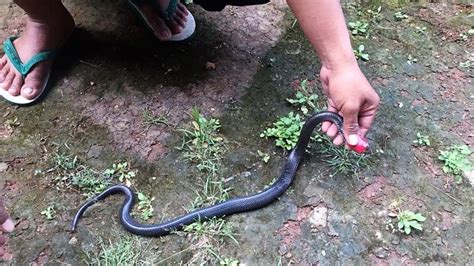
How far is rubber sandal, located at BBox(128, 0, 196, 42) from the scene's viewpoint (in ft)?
9.64

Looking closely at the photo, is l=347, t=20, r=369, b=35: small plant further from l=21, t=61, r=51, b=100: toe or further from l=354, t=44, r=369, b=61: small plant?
l=21, t=61, r=51, b=100: toe

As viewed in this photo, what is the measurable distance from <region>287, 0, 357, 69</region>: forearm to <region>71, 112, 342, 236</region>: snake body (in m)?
0.32

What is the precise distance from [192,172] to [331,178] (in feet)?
2.05

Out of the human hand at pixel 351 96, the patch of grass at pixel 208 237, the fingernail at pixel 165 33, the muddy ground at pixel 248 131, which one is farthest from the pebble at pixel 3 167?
the human hand at pixel 351 96

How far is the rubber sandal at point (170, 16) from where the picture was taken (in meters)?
2.94

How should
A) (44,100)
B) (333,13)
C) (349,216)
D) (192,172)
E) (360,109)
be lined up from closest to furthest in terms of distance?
(333,13), (360,109), (349,216), (192,172), (44,100)

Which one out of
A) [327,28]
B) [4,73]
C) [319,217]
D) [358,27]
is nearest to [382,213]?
[319,217]

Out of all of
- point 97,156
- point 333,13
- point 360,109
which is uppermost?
point 333,13

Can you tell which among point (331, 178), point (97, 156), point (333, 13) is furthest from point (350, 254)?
point (97, 156)

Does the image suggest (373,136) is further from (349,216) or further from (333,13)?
(333,13)

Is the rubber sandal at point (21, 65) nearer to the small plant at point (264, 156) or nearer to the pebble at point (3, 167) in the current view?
the pebble at point (3, 167)

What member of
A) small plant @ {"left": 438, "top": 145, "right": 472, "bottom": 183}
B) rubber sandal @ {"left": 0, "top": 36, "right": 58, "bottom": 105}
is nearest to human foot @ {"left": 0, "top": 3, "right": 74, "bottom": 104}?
rubber sandal @ {"left": 0, "top": 36, "right": 58, "bottom": 105}

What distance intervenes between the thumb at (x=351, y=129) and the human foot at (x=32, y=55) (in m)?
1.59

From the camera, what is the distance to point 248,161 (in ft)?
8.28
